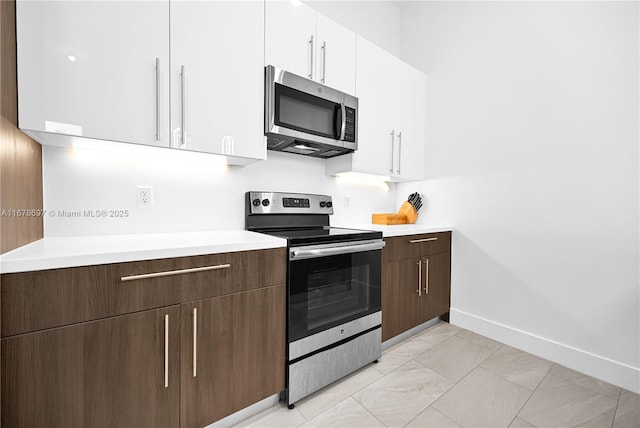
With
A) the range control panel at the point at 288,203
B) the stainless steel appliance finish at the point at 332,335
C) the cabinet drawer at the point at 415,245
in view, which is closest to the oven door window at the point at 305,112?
the range control panel at the point at 288,203

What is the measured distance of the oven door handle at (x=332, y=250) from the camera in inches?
59.4

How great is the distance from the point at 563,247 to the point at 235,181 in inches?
89.9

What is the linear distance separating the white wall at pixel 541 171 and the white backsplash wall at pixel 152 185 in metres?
1.52

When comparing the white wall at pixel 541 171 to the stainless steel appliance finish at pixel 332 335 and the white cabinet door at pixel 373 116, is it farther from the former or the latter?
the stainless steel appliance finish at pixel 332 335

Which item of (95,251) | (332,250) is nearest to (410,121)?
(332,250)

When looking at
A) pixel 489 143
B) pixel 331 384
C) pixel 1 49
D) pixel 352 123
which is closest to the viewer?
pixel 1 49

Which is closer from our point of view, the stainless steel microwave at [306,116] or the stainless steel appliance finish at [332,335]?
the stainless steel appliance finish at [332,335]

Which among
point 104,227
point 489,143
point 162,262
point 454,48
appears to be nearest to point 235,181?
point 104,227

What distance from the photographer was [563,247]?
2.02 m

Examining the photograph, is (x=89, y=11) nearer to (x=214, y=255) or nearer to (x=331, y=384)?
(x=214, y=255)

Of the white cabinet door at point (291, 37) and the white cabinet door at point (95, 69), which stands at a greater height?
the white cabinet door at point (291, 37)

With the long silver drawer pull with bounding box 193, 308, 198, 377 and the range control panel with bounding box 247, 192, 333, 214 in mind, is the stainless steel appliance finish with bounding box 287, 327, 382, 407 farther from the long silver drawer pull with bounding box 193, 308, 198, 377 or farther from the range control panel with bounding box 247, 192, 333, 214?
the range control panel with bounding box 247, 192, 333, 214

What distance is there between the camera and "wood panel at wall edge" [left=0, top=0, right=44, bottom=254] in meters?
0.99

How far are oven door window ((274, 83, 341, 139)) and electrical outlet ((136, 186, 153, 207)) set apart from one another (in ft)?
2.67
